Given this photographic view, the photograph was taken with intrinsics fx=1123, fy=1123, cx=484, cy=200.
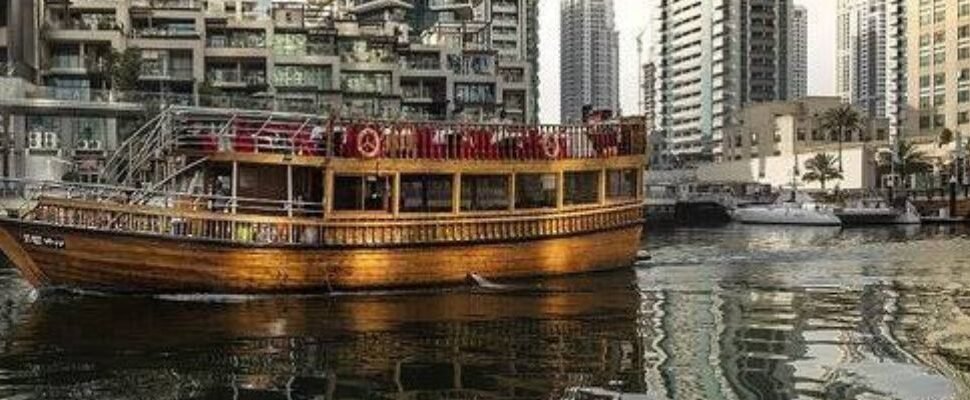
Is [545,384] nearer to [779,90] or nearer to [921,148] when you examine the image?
[921,148]

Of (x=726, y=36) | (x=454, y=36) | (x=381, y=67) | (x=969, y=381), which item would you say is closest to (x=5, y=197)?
(x=969, y=381)

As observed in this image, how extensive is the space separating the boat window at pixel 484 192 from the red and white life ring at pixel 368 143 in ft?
7.87

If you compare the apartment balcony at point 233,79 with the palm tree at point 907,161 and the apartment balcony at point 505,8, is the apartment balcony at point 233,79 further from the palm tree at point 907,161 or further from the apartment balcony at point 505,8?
the apartment balcony at point 505,8

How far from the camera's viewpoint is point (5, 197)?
129 ft

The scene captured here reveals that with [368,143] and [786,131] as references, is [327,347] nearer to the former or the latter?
[368,143]

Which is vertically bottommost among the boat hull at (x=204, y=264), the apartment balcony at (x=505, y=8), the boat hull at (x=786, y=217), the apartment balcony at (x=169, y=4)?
the boat hull at (x=786, y=217)

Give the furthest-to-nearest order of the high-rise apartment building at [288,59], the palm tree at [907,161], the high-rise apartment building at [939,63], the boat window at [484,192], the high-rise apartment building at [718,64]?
the high-rise apartment building at [718,64] → the high-rise apartment building at [939,63] → the palm tree at [907,161] → the high-rise apartment building at [288,59] → the boat window at [484,192]

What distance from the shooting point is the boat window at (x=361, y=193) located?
2344 centimetres

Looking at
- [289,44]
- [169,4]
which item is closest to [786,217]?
[289,44]

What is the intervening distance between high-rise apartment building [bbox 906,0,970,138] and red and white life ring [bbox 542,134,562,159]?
92.5 metres

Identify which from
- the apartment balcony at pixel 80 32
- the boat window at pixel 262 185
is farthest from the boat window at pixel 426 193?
the apartment balcony at pixel 80 32

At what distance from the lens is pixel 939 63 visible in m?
114

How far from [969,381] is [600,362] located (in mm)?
4397

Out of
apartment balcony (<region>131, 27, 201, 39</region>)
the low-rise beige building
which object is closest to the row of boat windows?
apartment balcony (<region>131, 27, 201, 39</region>)
